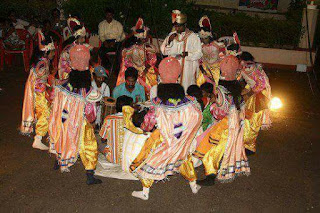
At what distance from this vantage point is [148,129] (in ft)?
14.1

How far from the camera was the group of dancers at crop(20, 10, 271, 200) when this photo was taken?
426 cm

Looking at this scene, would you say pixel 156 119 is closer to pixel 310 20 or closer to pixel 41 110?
pixel 41 110

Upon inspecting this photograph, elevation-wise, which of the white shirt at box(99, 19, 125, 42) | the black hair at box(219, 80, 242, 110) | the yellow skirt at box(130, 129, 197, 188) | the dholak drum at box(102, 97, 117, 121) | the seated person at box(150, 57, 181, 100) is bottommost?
the yellow skirt at box(130, 129, 197, 188)

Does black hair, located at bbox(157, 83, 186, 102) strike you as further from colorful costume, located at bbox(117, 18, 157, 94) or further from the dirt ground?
colorful costume, located at bbox(117, 18, 157, 94)

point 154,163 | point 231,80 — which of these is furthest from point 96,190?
point 231,80

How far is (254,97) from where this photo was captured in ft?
18.8

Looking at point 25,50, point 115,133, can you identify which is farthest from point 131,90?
point 25,50

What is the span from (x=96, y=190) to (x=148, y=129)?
51.1 inches

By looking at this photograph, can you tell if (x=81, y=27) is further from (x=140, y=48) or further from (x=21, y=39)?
(x=21, y=39)

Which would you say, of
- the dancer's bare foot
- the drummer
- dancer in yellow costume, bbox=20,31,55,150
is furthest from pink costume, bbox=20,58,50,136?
the drummer

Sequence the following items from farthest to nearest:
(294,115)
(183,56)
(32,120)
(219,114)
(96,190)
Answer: (294,115)
(183,56)
(32,120)
(96,190)
(219,114)

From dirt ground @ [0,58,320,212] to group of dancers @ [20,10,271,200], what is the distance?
0.19 meters

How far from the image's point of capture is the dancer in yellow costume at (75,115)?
4523mm

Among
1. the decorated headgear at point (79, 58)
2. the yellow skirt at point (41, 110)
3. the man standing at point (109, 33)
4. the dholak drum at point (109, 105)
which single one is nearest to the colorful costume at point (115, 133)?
the dholak drum at point (109, 105)
